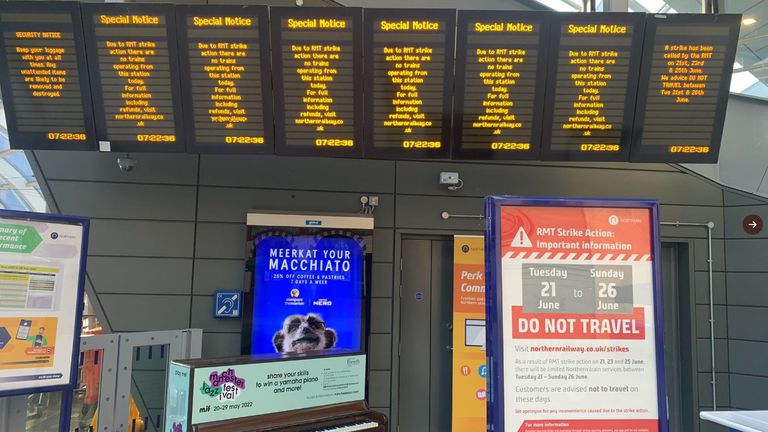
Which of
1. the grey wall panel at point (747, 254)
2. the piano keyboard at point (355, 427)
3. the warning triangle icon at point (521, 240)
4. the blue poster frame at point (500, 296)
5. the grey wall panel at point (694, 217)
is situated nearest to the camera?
the blue poster frame at point (500, 296)

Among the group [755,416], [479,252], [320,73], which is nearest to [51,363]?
[320,73]

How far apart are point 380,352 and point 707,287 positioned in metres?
2.78

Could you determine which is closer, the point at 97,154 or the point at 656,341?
the point at 656,341

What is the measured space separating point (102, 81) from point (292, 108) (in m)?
1.27

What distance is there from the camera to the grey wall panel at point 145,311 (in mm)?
4184

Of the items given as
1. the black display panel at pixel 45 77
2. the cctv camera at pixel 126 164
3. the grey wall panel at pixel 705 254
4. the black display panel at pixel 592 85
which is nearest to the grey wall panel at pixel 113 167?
the cctv camera at pixel 126 164

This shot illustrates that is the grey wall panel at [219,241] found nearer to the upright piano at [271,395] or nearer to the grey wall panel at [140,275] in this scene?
the grey wall panel at [140,275]

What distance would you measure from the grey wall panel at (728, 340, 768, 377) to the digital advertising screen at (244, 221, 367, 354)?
3.05 metres

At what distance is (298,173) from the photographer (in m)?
4.38

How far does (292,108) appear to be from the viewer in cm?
369

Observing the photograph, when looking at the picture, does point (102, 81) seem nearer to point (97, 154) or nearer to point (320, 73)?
point (97, 154)

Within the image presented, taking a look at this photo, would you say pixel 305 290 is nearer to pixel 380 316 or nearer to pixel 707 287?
pixel 380 316

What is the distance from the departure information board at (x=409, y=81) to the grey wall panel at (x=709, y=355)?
276 cm

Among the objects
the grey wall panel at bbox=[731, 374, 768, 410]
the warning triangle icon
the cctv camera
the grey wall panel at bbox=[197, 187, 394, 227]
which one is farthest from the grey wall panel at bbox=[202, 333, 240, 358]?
the grey wall panel at bbox=[731, 374, 768, 410]
